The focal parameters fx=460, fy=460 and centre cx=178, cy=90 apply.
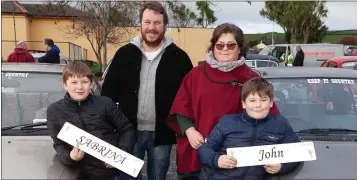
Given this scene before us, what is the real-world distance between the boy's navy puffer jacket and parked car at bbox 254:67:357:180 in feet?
Result: 1.51

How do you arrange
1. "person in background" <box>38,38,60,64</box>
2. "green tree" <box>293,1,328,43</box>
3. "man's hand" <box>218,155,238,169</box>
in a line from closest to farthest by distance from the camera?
"man's hand" <box>218,155,238,169</box> → "person in background" <box>38,38,60,64</box> → "green tree" <box>293,1,328,43</box>

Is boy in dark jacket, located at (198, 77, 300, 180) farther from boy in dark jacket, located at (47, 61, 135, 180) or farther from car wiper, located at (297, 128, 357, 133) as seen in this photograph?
car wiper, located at (297, 128, 357, 133)

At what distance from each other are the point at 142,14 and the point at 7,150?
1.43 metres

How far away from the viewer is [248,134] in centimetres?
297

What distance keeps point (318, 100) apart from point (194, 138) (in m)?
1.62

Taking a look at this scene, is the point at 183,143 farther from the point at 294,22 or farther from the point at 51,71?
the point at 294,22

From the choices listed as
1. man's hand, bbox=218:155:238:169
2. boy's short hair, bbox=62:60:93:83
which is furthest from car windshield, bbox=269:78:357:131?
boy's short hair, bbox=62:60:93:83

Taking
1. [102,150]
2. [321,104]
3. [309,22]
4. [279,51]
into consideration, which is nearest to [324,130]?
[321,104]

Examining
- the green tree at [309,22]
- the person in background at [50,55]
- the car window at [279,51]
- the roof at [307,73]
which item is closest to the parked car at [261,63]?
the person in background at [50,55]

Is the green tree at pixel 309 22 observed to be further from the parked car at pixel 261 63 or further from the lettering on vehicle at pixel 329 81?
the lettering on vehicle at pixel 329 81

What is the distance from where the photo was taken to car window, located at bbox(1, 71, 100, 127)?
158 inches

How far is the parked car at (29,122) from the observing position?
294 centimetres

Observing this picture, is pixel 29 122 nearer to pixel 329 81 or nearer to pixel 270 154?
pixel 270 154

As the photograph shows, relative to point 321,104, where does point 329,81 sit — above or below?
above
